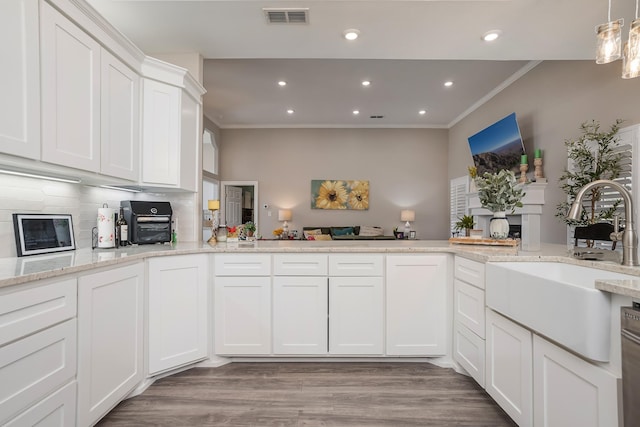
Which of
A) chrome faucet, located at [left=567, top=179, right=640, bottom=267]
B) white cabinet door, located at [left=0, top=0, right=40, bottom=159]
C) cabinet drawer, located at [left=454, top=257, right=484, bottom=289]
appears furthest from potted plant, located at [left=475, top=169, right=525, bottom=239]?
white cabinet door, located at [left=0, top=0, right=40, bottom=159]

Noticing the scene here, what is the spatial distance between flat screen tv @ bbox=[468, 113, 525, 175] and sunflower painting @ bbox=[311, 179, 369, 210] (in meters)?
2.60

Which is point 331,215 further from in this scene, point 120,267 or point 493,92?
point 120,267

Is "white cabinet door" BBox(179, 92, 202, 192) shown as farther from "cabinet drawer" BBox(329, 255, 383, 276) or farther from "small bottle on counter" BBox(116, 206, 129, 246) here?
"cabinet drawer" BBox(329, 255, 383, 276)

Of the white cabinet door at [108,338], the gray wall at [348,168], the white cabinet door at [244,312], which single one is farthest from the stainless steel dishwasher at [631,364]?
the gray wall at [348,168]

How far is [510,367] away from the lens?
1.76 m

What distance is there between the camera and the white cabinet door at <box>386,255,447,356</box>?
8.44 ft

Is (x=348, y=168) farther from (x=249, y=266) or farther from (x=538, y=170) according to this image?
(x=249, y=266)

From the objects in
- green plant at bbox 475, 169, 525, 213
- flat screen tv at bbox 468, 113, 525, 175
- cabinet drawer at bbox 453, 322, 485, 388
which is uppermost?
flat screen tv at bbox 468, 113, 525, 175

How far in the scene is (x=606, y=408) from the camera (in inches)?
45.3

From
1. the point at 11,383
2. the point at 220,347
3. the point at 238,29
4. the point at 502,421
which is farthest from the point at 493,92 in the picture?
the point at 11,383

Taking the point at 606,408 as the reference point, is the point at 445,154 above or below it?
above

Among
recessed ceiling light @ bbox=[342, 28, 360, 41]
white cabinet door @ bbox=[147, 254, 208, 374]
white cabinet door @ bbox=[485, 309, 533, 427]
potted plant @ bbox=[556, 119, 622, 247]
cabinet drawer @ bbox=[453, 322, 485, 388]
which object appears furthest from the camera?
potted plant @ bbox=[556, 119, 622, 247]

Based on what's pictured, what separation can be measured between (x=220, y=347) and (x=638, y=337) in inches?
95.2

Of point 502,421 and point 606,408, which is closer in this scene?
point 606,408
